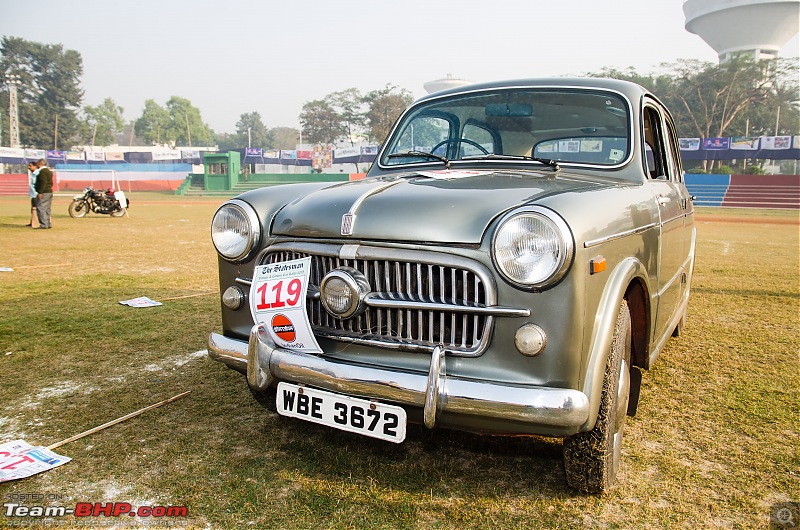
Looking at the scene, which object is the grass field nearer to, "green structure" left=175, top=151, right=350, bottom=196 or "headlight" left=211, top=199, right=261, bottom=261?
"headlight" left=211, top=199, right=261, bottom=261

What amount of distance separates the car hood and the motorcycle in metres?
17.3

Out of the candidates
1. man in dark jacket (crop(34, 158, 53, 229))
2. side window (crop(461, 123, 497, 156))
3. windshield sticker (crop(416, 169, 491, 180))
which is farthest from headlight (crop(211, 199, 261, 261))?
man in dark jacket (crop(34, 158, 53, 229))

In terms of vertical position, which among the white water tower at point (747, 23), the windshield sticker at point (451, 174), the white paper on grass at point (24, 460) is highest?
the white water tower at point (747, 23)

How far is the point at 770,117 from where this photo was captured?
5906 centimetres

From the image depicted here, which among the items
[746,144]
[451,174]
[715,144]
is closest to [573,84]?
[451,174]

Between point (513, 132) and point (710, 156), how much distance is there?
46763mm

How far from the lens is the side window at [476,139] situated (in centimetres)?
379

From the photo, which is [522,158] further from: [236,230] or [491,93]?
[236,230]

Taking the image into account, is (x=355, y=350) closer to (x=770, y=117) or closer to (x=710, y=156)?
(x=710, y=156)

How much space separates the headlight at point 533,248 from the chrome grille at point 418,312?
121 mm

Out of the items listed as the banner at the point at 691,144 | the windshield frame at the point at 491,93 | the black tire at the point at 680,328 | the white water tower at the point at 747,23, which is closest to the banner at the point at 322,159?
the banner at the point at 691,144

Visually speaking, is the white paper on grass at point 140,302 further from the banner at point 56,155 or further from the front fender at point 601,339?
the banner at point 56,155

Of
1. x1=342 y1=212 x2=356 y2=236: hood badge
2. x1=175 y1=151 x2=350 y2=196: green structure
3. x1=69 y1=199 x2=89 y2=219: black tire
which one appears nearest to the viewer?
x1=342 y1=212 x2=356 y2=236: hood badge

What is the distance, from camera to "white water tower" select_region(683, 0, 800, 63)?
7606 centimetres
